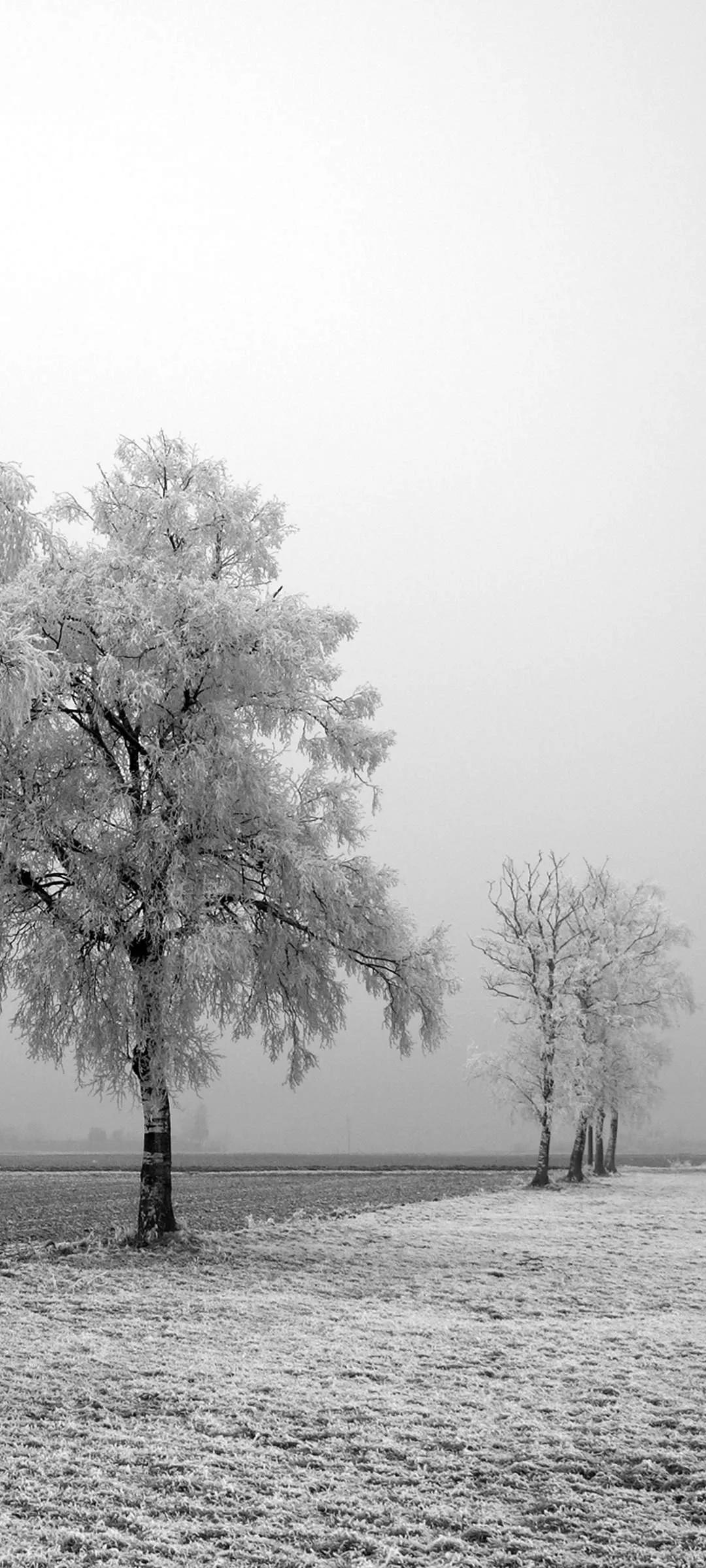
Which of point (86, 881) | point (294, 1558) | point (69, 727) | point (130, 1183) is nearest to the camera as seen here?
point (294, 1558)

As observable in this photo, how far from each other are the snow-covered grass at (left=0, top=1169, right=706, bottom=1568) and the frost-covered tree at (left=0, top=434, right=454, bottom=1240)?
427cm

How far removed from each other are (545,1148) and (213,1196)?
13069 mm

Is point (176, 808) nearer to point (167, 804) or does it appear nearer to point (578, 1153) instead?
point (167, 804)

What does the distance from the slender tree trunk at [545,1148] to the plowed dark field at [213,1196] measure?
5.52ft

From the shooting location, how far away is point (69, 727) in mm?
18625

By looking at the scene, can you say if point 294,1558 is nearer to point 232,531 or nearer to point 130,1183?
point 232,531

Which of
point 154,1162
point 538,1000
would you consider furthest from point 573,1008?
point 154,1162

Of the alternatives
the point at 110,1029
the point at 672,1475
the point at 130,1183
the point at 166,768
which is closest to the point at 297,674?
the point at 166,768

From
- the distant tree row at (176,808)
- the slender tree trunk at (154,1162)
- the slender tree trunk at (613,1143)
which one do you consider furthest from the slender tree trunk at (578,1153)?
the slender tree trunk at (154,1162)

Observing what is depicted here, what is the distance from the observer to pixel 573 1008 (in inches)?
1460

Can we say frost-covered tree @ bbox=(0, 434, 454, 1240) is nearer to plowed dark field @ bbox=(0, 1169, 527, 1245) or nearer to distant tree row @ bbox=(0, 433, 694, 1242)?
distant tree row @ bbox=(0, 433, 694, 1242)

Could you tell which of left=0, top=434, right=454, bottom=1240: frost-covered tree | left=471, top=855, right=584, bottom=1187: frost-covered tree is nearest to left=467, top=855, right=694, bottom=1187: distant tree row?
left=471, top=855, right=584, bottom=1187: frost-covered tree

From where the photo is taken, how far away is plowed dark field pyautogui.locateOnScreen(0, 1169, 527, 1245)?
2169 cm

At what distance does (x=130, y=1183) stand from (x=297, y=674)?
25.1m
